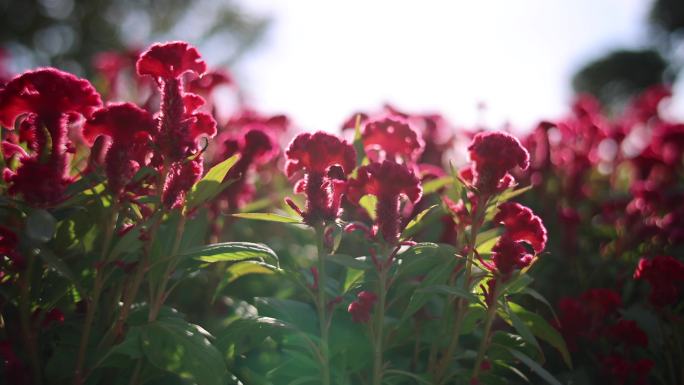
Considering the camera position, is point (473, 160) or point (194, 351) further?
point (473, 160)

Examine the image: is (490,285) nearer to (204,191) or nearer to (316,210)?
(316,210)

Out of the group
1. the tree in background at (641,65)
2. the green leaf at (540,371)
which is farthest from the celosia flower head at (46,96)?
the tree in background at (641,65)

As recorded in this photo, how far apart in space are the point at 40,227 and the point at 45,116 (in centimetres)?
41

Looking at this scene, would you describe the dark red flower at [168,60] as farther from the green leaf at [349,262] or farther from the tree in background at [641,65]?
→ the tree in background at [641,65]

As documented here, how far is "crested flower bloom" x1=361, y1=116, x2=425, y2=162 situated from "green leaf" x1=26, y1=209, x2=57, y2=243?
0.97 meters

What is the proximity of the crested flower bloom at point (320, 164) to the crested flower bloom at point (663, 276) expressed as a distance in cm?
105

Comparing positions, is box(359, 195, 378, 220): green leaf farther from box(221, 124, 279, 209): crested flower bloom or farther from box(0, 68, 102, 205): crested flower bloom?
box(0, 68, 102, 205): crested flower bloom

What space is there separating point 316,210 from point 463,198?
1.35 ft

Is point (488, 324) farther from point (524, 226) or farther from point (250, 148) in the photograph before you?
point (250, 148)

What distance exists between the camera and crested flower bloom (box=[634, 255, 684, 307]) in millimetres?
1953

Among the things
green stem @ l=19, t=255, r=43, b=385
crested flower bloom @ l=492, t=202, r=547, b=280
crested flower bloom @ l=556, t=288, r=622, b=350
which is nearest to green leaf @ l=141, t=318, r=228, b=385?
green stem @ l=19, t=255, r=43, b=385

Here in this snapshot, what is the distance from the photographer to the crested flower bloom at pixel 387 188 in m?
1.62

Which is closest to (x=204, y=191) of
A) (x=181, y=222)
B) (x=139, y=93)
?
(x=181, y=222)

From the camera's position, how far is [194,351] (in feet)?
5.04
